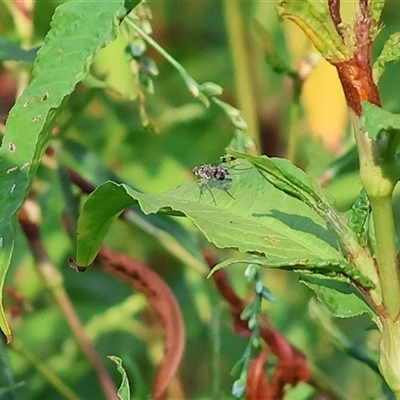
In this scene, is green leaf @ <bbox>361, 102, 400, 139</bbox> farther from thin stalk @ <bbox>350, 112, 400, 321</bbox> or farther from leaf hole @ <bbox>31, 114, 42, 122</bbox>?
leaf hole @ <bbox>31, 114, 42, 122</bbox>

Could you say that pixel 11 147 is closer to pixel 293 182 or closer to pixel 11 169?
pixel 11 169

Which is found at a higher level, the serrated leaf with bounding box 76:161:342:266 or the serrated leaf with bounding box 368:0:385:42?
the serrated leaf with bounding box 368:0:385:42

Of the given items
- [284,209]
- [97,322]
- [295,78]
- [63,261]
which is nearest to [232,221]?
[284,209]

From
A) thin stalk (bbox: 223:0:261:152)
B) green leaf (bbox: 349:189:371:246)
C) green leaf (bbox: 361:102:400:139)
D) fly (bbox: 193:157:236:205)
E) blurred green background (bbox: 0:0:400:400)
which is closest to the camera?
green leaf (bbox: 361:102:400:139)

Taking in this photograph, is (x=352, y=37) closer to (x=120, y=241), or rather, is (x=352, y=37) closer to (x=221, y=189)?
(x=221, y=189)

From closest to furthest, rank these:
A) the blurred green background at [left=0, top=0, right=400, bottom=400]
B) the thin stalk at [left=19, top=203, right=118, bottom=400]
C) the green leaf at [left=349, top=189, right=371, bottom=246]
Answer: the green leaf at [left=349, top=189, right=371, bottom=246] → the thin stalk at [left=19, top=203, right=118, bottom=400] → the blurred green background at [left=0, top=0, right=400, bottom=400]

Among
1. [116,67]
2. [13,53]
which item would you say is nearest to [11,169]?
[13,53]

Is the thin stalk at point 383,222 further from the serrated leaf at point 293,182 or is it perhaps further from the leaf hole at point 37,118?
the leaf hole at point 37,118

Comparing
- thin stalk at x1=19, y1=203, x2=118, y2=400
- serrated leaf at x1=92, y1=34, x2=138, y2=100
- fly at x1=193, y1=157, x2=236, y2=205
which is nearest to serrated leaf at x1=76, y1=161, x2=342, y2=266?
fly at x1=193, y1=157, x2=236, y2=205
